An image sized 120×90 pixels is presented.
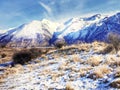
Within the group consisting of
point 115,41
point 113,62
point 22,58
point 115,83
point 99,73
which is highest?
point 115,41

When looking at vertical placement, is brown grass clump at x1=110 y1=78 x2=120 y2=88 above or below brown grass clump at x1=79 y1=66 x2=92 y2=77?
below

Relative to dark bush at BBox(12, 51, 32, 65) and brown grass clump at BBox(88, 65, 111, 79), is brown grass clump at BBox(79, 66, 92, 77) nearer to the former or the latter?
brown grass clump at BBox(88, 65, 111, 79)

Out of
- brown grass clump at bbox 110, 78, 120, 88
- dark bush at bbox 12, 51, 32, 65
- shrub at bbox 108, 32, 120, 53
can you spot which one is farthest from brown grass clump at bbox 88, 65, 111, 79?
dark bush at bbox 12, 51, 32, 65

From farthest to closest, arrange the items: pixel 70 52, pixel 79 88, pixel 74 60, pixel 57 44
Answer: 1. pixel 57 44
2. pixel 70 52
3. pixel 74 60
4. pixel 79 88

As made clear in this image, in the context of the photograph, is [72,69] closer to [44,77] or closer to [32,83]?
[44,77]

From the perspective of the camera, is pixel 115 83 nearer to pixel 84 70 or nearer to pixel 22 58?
pixel 84 70

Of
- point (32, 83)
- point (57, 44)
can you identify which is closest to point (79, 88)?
point (32, 83)

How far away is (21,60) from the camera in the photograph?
3703cm

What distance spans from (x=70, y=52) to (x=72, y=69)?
39.4 feet

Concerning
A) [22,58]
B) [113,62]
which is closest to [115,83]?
[113,62]

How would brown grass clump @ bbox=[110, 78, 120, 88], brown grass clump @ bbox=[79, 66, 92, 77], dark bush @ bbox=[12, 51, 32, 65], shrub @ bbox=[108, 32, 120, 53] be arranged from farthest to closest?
dark bush @ bbox=[12, 51, 32, 65] → shrub @ bbox=[108, 32, 120, 53] → brown grass clump @ bbox=[79, 66, 92, 77] → brown grass clump @ bbox=[110, 78, 120, 88]

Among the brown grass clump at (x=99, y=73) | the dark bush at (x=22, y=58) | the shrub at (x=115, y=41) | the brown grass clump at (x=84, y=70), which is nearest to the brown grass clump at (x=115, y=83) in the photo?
the brown grass clump at (x=99, y=73)

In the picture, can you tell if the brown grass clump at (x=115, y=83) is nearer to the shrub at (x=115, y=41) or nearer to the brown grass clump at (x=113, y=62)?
the brown grass clump at (x=113, y=62)

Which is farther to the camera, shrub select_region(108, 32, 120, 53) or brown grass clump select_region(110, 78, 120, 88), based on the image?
shrub select_region(108, 32, 120, 53)
